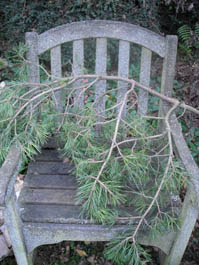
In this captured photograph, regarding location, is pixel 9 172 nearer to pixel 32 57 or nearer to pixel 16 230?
pixel 16 230

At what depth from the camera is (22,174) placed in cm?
218

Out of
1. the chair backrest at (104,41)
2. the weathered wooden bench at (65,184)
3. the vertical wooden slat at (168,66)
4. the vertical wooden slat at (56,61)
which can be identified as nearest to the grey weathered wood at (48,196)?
the weathered wooden bench at (65,184)

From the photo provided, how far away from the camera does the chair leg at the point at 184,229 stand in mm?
1167

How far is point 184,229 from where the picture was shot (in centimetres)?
122

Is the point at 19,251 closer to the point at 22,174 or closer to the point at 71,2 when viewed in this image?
the point at 22,174

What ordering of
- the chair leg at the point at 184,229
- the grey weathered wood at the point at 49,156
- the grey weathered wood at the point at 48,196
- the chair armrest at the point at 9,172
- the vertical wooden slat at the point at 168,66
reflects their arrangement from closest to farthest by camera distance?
the chair armrest at the point at 9,172 → the chair leg at the point at 184,229 → the grey weathered wood at the point at 48,196 → the vertical wooden slat at the point at 168,66 → the grey weathered wood at the point at 49,156

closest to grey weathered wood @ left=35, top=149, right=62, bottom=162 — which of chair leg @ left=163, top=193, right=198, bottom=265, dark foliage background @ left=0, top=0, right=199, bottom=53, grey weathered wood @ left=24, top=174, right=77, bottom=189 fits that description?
grey weathered wood @ left=24, top=174, right=77, bottom=189

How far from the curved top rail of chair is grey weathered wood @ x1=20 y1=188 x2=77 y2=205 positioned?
749 mm

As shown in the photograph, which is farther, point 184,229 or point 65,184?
point 65,184

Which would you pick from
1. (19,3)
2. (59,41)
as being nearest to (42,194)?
(59,41)

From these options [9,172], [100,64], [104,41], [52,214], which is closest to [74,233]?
[52,214]

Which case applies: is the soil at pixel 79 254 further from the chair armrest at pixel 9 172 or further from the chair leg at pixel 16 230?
the chair armrest at pixel 9 172

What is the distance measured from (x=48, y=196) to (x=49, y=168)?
0.22m

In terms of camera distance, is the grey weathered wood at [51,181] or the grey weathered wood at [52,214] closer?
the grey weathered wood at [52,214]
